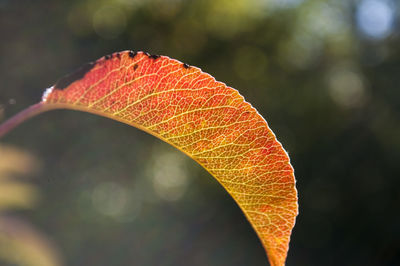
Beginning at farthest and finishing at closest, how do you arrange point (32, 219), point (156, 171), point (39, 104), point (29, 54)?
1. point (156, 171)
2. point (29, 54)
3. point (32, 219)
4. point (39, 104)

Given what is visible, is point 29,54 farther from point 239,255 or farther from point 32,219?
point 239,255

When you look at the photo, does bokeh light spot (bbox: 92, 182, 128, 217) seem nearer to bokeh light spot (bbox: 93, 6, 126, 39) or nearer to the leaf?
bokeh light spot (bbox: 93, 6, 126, 39)

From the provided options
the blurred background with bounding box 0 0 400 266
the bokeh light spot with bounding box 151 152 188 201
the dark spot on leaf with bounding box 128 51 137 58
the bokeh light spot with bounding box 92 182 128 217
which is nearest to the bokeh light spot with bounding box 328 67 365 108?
the blurred background with bounding box 0 0 400 266

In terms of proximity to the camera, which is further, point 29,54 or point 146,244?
point 146,244

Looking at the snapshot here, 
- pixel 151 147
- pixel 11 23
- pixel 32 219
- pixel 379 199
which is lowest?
→ pixel 32 219

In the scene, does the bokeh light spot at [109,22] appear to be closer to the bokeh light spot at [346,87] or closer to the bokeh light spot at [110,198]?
the bokeh light spot at [110,198]

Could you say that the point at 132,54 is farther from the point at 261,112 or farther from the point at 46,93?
the point at 261,112

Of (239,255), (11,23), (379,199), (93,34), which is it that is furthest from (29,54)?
(379,199)

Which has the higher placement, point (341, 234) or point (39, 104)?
point (341, 234)
